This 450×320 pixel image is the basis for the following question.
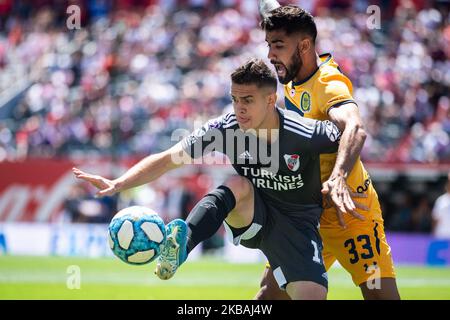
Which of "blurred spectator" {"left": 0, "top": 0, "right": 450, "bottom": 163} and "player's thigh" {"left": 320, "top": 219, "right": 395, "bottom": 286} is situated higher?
"blurred spectator" {"left": 0, "top": 0, "right": 450, "bottom": 163}

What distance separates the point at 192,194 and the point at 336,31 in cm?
652

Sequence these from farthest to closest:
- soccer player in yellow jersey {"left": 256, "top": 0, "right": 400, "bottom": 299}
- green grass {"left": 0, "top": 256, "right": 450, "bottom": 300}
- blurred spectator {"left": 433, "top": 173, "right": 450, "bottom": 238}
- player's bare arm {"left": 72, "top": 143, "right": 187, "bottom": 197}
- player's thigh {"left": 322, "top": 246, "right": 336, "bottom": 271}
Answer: blurred spectator {"left": 433, "top": 173, "right": 450, "bottom": 238} < green grass {"left": 0, "top": 256, "right": 450, "bottom": 300} < player's thigh {"left": 322, "top": 246, "right": 336, "bottom": 271} < soccer player in yellow jersey {"left": 256, "top": 0, "right": 400, "bottom": 299} < player's bare arm {"left": 72, "top": 143, "right": 187, "bottom": 197}

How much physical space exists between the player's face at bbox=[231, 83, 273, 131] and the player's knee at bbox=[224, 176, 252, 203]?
38 cm

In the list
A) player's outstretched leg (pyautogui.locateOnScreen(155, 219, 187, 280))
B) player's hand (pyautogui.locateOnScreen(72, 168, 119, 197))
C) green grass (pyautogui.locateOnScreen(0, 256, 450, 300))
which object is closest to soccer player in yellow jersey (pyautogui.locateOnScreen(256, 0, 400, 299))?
player's outstretched leg (pyautogui.locateOnScreen(155, 219, 187, 280))

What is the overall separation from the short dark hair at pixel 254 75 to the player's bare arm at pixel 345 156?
0.59 metres

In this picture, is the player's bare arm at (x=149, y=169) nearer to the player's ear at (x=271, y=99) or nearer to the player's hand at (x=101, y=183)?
the player's hand at (x=101, y=183)

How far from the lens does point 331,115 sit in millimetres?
6039

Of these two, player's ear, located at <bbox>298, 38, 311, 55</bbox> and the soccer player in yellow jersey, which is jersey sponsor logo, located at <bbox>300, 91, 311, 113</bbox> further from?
player's ear, located at <bbox>298, 38, 311, 55</bbox>

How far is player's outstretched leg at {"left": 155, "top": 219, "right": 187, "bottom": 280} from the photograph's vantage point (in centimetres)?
534

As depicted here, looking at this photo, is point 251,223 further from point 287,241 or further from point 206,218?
point 206,218

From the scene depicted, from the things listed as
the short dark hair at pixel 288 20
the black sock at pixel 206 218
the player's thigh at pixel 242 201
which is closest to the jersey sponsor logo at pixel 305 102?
the short dark hair at pixel 288 20

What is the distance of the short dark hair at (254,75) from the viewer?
5773 mm
